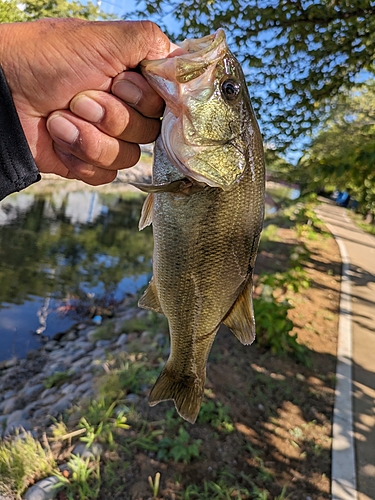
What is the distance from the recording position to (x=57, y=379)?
7301mm

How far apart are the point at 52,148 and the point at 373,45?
16.7 feet

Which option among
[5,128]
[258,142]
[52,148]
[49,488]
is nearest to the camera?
[5,128]

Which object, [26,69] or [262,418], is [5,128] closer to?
[26,69]

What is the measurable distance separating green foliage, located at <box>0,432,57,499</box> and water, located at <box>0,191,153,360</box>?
15.5ft

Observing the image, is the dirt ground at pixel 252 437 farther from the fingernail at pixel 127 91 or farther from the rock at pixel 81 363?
the fingernail at pixel 127 91

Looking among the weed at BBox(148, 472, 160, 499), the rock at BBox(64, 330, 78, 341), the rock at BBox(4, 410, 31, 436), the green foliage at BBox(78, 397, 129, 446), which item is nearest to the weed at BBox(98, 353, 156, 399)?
the green foliage at BBox(78, 397, 129, 446)

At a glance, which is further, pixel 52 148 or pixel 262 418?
pixel 262 418

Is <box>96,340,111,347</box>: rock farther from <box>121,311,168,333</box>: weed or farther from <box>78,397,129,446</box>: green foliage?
<box>78,397,129,446</box>: green foliage

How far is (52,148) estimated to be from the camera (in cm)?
206

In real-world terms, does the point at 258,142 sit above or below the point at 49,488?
above

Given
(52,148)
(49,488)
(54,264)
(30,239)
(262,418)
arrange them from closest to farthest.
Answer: (52,148) → (49,488) → (262,418) → (54,264) → (30,239)

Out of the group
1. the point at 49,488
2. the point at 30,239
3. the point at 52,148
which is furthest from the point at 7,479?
the point at 30,239

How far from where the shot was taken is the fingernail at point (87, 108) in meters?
1.76

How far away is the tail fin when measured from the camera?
218cm
